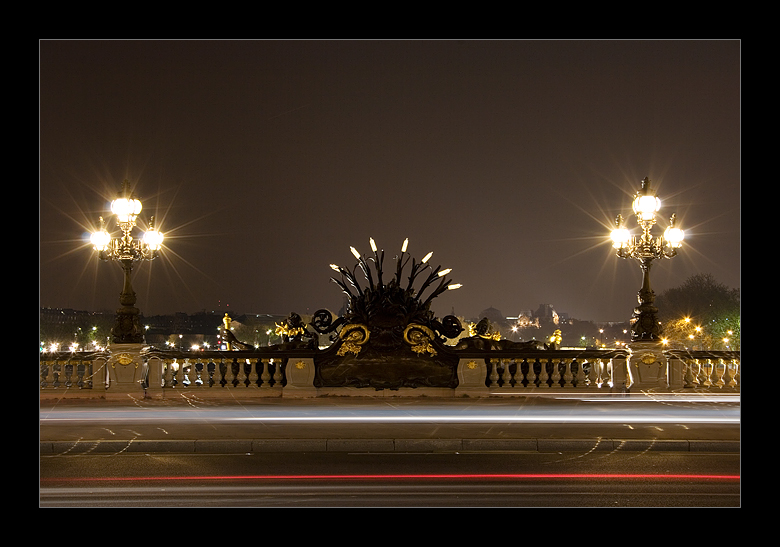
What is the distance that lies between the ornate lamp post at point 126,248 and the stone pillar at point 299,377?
343 cm

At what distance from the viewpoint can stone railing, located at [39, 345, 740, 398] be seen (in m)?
19.5

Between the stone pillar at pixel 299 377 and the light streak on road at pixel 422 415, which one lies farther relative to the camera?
the stone pillar at pixel 299 377

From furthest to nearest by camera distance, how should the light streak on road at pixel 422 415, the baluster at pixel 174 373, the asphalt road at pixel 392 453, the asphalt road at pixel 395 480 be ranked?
the baluster at pixel 174 373
the light streak on road at pixel 422 415
the asphalt road at pixel 392 453
the asphalt road at pixel 395 480

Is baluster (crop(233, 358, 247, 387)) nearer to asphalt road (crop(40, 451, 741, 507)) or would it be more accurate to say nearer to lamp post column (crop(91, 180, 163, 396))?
lamp post column (crop(91, 180, 163, 396))

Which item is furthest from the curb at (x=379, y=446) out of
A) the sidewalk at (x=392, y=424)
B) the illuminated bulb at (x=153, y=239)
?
the illuminated bulb at (x=153, y=239)

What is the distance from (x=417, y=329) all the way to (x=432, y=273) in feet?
5.01

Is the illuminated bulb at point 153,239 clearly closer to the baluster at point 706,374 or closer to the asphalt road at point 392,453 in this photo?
the asphalt road at point 392,453

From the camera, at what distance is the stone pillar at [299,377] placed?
19516 millimetres

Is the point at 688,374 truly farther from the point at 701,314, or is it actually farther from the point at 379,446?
the point at 701,314

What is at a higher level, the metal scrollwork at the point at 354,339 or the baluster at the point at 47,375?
the metal scrollwork at the point at 354,339

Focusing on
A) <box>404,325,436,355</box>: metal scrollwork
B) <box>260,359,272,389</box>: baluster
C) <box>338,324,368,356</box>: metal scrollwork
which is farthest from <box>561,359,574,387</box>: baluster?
<box>260,359,272,389</box>: baluster

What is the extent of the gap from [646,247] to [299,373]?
8.06 meters

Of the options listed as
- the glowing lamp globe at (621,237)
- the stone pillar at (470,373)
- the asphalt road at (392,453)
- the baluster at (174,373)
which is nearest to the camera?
the asphalt road at (392,453)

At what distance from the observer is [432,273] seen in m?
20.4
